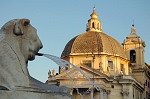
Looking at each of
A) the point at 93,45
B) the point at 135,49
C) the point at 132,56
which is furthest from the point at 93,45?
the point at 132,56

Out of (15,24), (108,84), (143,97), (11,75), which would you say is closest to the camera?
(11,75)

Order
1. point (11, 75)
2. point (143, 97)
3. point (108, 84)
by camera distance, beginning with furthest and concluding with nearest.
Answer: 1. point (143, 97)
2. point (108, 84)
3. point (11, 75)

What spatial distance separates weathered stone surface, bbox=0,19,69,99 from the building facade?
41.3 metres

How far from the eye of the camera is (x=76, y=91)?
176 ft

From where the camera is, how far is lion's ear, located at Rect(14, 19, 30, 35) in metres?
7.89

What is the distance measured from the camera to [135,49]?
218ft

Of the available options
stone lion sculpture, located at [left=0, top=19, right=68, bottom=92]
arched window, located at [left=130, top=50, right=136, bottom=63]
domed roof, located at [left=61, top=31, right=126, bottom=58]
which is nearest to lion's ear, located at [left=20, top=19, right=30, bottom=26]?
stone lion sculpture, located at [left=0, top=19, right=68, bottom=92]

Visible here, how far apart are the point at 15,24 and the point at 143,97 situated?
192 ft

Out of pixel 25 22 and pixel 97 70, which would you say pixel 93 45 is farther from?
pixel 25 22

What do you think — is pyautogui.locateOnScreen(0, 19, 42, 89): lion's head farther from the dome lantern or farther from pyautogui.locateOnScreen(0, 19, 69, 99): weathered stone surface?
the dome lantern

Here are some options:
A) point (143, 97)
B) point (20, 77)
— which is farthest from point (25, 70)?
point (143, 97)

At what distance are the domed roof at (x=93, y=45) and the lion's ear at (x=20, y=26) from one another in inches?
1877

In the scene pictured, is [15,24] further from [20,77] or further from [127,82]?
[127,82]

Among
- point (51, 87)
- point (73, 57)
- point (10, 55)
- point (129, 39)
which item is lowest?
point (51, 87)
